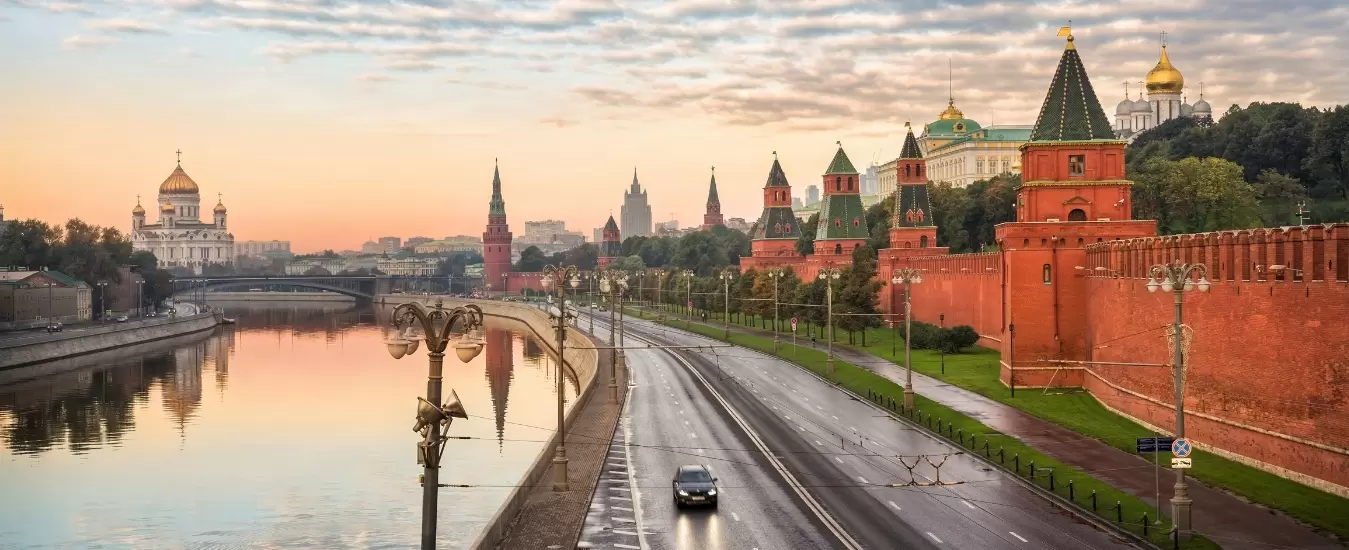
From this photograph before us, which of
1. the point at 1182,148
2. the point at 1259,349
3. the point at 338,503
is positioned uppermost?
the point at 1182,148

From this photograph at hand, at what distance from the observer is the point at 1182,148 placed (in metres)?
119

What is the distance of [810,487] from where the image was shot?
1378 inches

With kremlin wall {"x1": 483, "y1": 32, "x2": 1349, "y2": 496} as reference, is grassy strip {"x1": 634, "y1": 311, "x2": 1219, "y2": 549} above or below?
below

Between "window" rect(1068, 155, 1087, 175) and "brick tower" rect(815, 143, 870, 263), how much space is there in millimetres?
62248

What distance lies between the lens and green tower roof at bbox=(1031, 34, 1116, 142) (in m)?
56.7

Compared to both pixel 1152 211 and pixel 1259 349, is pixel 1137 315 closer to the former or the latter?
pixel 1259 349

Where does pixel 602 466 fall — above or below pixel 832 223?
below

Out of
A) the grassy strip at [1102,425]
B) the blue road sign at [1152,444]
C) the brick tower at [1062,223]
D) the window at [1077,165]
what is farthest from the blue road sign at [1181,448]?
the window at [1077,165]

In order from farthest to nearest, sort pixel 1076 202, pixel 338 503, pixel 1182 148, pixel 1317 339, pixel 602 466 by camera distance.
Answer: pixel 1182 148 < pixel 1076 202 < pixel 338 503 < pixel 602 466 < pixel 1317 339

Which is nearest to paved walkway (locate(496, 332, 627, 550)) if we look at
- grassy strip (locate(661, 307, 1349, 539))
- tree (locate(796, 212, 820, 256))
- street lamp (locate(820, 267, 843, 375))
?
grassy strip (locate(661, 307, 1349, 539))

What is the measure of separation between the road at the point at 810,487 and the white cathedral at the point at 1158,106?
104 m

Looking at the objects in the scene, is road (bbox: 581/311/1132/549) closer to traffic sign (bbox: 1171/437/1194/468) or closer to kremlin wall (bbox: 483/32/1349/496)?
traffic sign (bbox: 1171/437/1194/468)

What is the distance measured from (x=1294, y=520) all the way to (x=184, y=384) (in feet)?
232

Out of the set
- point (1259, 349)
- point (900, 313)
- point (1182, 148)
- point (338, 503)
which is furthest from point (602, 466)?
point (1182, 148)
